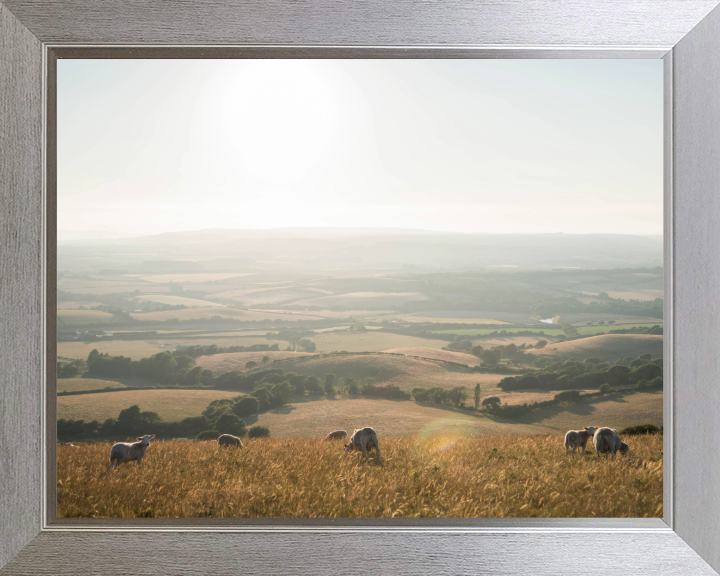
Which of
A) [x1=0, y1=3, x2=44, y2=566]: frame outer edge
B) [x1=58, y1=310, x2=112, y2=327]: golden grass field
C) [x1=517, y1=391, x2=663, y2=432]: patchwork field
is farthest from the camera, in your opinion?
[x1=58, y1=310, x2=112, y2=327]: golden grass field

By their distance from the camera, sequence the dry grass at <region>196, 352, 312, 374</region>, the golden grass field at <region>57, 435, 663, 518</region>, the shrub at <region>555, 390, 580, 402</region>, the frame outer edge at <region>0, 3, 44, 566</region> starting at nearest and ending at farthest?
the frame outer edge at <region>0, 3, 44, 566</region> < the golden grass field at <region>57, 435, 663, 518</region> < the shrub at <region>555, 390, 580, 402</region> < the dry grass at <region>196, 352, 312, 374</region>

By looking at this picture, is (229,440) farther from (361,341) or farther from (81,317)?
(81,317)

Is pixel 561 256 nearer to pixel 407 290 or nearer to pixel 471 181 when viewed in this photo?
pixel 471 181

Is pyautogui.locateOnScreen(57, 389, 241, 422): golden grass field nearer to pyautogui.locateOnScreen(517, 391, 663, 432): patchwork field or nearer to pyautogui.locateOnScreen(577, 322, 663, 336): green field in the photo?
pyautogui.locateOnScreen(517, 391, 663, 432): patchwork field

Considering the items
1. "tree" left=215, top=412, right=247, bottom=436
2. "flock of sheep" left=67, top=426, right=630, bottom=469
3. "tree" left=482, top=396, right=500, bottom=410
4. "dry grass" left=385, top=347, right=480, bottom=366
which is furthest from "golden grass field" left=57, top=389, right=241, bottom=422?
"tree" left=482, top=396, right=500, bottom=410

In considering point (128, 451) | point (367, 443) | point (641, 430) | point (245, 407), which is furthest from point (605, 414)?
point (128, 451)

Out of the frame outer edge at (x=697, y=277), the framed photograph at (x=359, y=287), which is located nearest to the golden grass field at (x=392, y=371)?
the framed photograph at (x=359, y=287)

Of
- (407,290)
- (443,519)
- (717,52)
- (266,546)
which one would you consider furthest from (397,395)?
(717,52)
